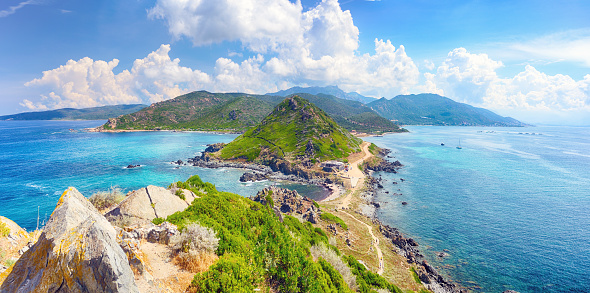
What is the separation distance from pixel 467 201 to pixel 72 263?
290 ft

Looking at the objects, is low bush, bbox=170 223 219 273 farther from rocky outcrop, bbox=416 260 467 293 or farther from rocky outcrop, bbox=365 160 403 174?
rocky outcrop, bbox=365 160 403 174

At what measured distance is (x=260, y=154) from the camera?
132 m

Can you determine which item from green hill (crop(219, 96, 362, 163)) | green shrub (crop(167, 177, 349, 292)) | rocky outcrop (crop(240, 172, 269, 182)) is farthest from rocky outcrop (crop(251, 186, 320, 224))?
green hill (crop(219, 96, 362, 163))

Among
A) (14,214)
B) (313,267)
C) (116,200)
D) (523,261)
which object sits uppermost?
(116,200)

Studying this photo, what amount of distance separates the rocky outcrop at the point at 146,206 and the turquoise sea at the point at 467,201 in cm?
3951

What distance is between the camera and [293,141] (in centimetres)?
14362

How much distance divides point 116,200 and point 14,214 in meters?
55.2

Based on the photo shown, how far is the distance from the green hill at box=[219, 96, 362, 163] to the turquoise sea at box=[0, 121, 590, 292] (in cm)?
2580

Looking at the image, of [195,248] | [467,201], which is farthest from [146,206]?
[467,201]

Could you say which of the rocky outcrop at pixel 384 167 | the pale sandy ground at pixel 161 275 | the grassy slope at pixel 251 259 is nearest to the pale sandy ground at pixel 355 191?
the rocky outcrop at pixel 384 167

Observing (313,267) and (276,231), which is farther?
(276,231)

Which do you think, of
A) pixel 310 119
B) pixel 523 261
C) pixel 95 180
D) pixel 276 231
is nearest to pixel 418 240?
pixel 523 261

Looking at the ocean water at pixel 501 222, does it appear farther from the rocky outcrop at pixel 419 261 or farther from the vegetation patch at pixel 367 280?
the vegetation patch at pixel 367 280

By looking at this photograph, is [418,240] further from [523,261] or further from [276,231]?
[276,231]
